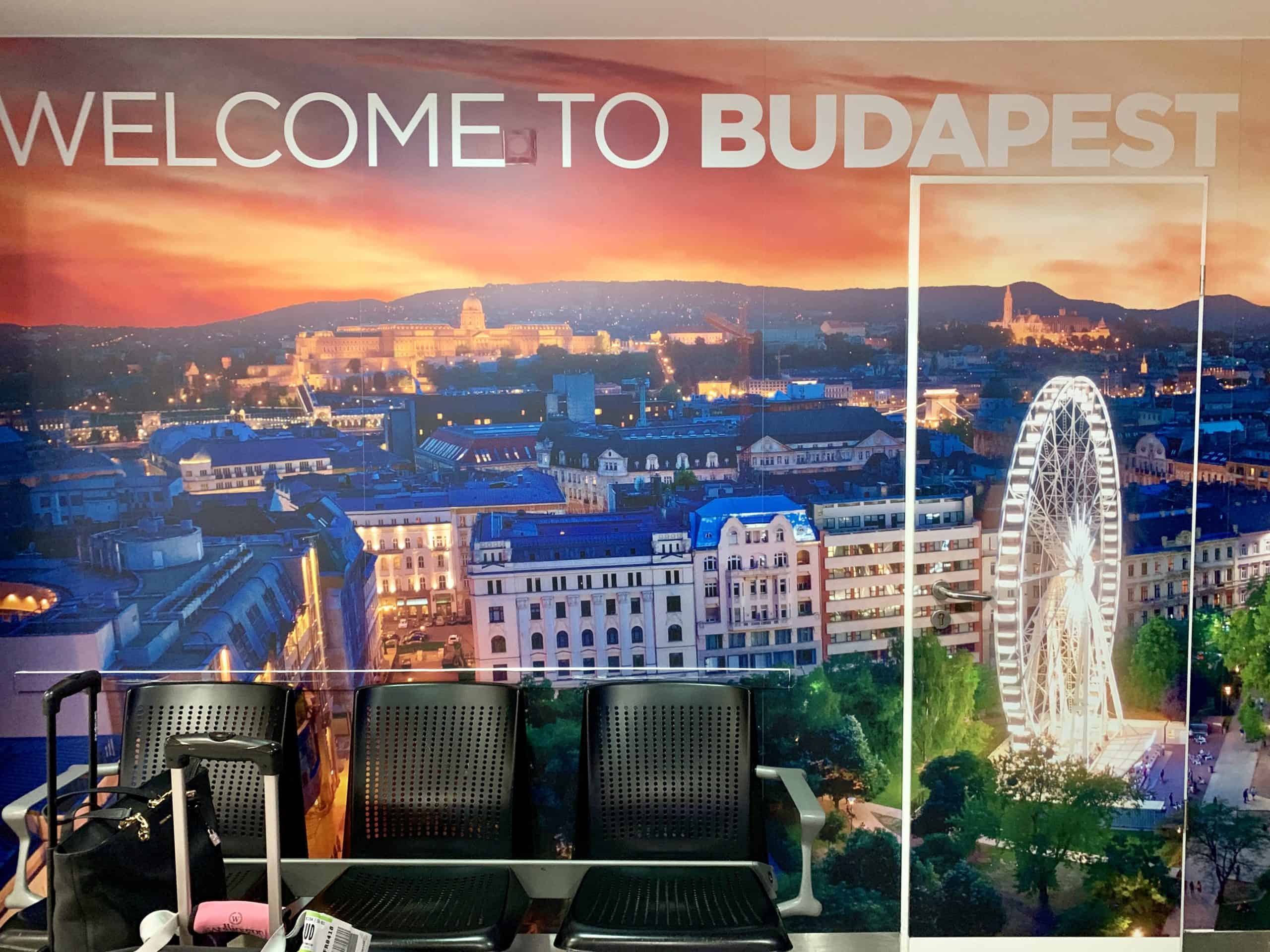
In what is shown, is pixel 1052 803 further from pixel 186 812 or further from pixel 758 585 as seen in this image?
pixel 186 812

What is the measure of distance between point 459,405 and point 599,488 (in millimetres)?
532

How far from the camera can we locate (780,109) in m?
3.16

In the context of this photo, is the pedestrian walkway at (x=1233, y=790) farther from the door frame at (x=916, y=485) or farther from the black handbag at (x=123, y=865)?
the black handbag at (x=123, y=865)

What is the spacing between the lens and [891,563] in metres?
3.31

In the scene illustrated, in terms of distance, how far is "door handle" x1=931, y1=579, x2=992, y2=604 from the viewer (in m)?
3.31

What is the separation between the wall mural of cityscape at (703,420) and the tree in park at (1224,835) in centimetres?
1

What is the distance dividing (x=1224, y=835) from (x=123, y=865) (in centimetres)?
336

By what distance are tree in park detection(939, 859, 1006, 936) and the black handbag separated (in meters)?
2.37

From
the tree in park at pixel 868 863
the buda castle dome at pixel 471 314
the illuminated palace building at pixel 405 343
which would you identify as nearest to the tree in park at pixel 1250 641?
the tree in park at pixel 868 863

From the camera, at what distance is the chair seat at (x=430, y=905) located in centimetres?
245

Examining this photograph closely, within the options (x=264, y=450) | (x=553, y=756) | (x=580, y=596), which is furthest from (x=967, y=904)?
(x=264, y=450)

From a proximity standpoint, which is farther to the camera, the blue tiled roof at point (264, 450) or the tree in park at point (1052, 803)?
the tree in park at point (1052, 803)

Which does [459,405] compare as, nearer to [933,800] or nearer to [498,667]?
[498,667]

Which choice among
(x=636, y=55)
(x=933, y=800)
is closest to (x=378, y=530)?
(x=636, y=55)
